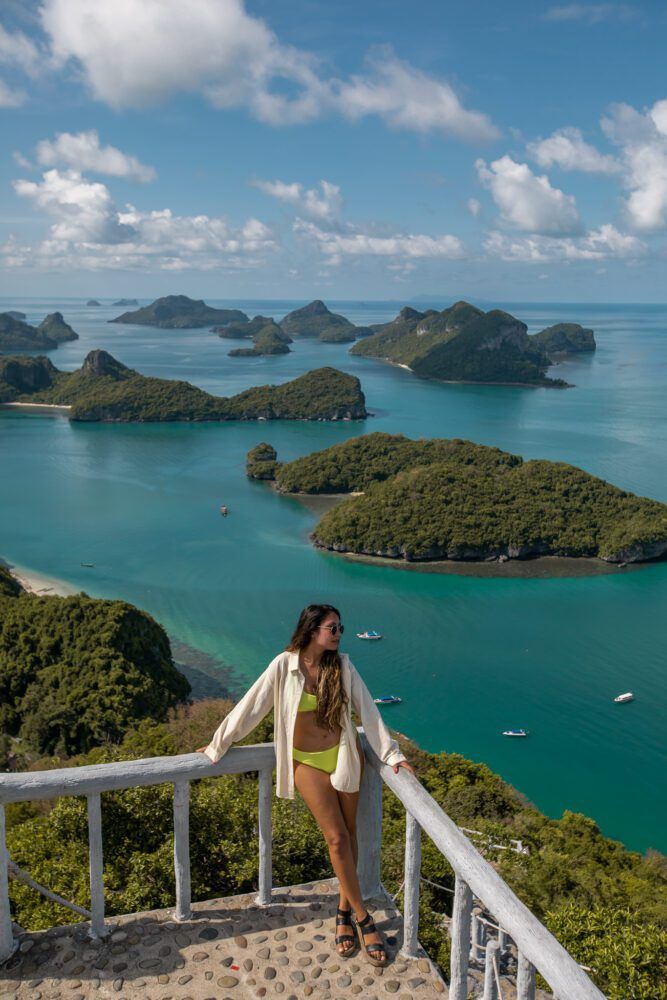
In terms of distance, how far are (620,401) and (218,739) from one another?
→ 10041 centimetres

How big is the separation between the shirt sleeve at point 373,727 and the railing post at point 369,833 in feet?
0.60

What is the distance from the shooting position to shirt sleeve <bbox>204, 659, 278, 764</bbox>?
3.79m

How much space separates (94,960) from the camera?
3.71 metres

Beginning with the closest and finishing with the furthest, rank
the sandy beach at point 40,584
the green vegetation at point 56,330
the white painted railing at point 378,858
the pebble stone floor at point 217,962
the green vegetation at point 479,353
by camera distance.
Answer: the white painted railing at point 378,858, the pebble stone floor at point 217,962, the sandy beach at point 40,584, the green vegetation at point 479,353, the green vegetation at point 56,330

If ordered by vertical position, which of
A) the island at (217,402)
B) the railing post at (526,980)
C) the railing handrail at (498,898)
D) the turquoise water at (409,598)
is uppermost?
the railing handrail at (498,898)

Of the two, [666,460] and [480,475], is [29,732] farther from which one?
[666,460]

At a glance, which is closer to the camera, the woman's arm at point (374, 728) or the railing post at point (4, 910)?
the railing post at point (4, 910)

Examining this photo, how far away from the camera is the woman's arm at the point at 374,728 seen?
3.81 metres

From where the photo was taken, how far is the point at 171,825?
5668mm

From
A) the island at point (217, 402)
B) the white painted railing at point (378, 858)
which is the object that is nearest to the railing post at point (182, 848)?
the white painted railing at point (378, 858)

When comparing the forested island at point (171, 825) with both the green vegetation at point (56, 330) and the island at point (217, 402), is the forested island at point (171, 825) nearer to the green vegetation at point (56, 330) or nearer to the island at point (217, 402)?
the island at point (217, 402)

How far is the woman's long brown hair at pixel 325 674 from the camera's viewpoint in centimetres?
383

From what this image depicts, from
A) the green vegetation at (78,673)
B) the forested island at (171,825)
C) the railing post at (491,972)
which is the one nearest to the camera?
the railing post at (491,972)

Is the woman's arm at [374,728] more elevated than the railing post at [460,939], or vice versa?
the woman's arm at [374,728]
